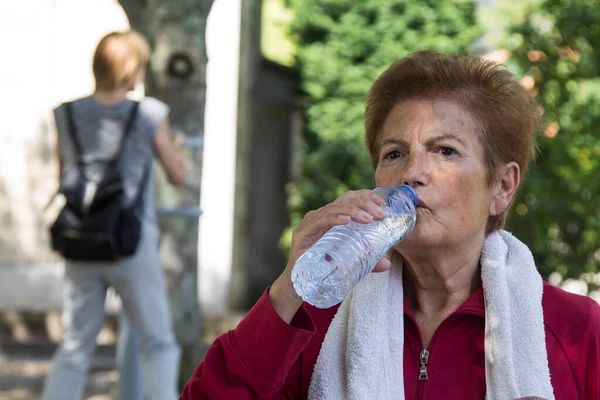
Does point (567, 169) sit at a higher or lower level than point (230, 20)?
→ lower

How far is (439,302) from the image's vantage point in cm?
268

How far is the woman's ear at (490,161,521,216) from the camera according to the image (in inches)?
106

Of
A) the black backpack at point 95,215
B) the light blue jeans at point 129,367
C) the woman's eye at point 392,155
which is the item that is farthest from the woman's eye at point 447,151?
the light blue jeans at point 129,367

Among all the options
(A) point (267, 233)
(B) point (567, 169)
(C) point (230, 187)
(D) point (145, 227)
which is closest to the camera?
(D) point (145, 227)

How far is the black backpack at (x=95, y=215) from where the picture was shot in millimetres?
5004

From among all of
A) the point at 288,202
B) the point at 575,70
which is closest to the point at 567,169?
the point at 575,70

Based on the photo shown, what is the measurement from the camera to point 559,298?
2.58 metres

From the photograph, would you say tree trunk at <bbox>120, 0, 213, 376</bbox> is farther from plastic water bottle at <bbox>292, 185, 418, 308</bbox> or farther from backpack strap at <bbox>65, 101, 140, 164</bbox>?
plastic water bottle at <bbox>292, 185, 418, 308</bbox>

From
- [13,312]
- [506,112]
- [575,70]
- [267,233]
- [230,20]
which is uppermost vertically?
[230,20]

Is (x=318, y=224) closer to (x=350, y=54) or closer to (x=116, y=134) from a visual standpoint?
(x=116, y=134)

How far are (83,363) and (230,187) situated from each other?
5392mm

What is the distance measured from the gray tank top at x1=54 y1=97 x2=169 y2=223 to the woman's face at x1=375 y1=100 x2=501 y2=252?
2683mm

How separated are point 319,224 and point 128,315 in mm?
3127

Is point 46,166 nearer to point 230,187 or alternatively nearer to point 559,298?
point 230,187
